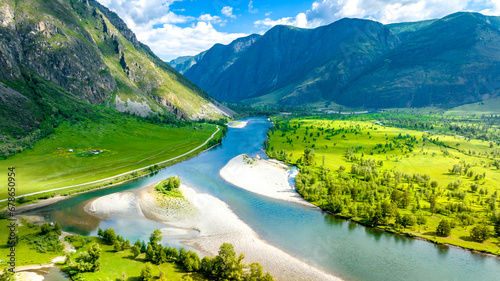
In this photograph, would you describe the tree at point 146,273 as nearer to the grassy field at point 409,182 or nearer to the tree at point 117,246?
the tree at point 117,246

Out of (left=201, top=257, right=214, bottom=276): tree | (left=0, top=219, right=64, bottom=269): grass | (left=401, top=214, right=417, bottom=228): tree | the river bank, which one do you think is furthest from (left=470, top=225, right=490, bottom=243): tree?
the river bank

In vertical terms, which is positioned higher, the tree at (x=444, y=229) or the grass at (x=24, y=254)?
the tree at (x=444, y=229)

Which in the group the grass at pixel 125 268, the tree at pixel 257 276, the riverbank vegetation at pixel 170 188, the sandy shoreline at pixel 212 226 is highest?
the riverbank vegetation at pixel 170 188

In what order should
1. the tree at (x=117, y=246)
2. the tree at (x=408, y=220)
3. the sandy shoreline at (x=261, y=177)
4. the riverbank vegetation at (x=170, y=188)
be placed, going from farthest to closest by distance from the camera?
the sandy shoreline at (x=261, y=177) → the riverbank vegetation at (x=170, y=188) → the tree at (x=408, y=220) → the tree at (x=117, y=246)

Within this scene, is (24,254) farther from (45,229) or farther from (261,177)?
(261,177)

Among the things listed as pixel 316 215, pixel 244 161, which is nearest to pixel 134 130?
pixel 244 161

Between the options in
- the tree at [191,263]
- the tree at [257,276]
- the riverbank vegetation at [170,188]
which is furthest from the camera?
the riverbank vegetation at [170,188]

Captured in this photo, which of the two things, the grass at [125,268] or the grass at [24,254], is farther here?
the grass at [24,254]

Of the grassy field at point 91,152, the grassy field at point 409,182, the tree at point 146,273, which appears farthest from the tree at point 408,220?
the grassy field at point 91,152
